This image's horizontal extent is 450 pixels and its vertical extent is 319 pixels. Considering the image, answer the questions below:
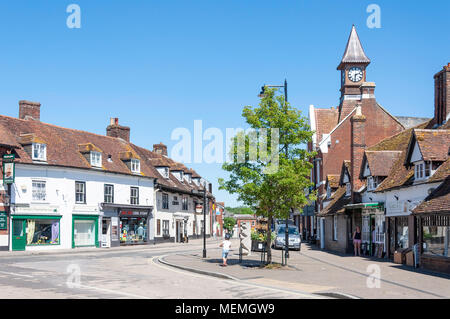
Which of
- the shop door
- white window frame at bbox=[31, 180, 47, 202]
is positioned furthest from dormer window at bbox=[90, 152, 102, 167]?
the shop door

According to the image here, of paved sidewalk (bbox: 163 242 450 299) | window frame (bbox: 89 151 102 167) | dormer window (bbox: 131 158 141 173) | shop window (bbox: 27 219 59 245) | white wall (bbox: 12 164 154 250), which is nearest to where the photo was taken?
paved sidewalk (bbox: 163 242 450 299)

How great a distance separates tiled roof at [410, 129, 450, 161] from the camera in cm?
2172

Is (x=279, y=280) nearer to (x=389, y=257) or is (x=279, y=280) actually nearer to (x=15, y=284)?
(x=15, y=284)

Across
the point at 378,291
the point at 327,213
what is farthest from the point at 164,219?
the point at 378,291

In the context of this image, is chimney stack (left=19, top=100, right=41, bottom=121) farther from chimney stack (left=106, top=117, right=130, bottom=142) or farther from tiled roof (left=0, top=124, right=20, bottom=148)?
chimney stack (left=106, top=117, right=130, bottom=142)

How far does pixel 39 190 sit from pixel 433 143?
26276 mm

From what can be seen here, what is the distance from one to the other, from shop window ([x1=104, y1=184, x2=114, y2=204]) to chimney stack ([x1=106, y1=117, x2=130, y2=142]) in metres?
9.78

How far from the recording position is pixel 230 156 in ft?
68.3

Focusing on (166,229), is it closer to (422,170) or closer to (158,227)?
(158,227)

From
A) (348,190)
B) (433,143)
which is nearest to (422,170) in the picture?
(433,143)

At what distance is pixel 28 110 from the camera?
4141 centimetres

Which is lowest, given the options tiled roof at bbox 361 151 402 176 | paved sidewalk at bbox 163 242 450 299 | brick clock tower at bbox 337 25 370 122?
paved sidewalk at bbox 163 242 450 299

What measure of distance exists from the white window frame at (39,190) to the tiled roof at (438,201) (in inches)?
1020
